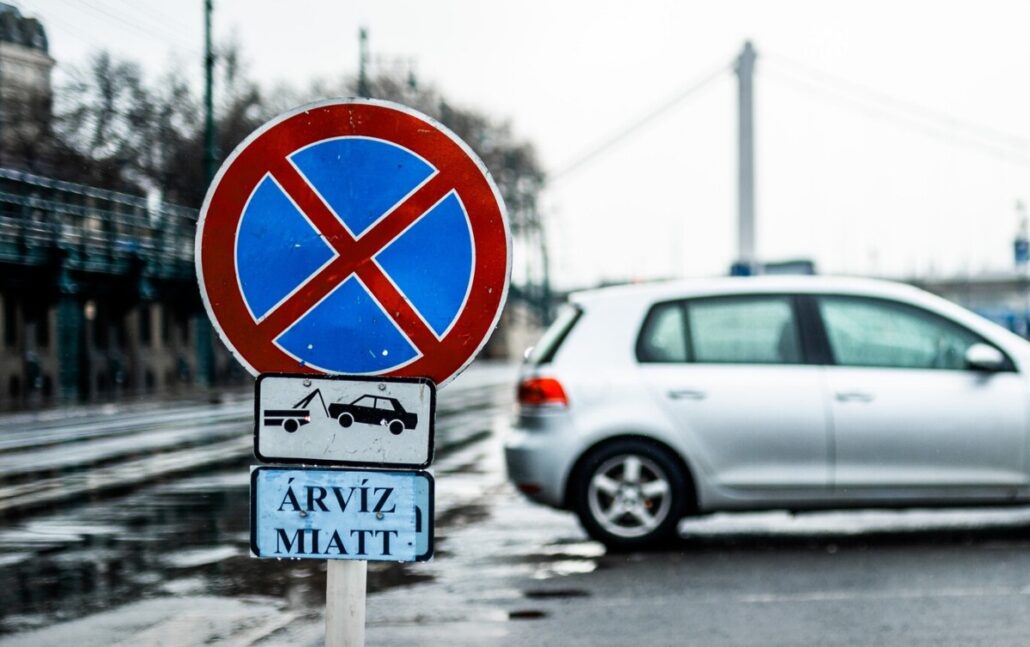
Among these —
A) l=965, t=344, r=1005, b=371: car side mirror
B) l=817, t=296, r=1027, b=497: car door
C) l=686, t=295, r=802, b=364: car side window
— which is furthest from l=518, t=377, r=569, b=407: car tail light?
l=965, t=344, r=1005, b=371: car side mirror

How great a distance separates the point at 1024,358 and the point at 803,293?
4.38 feet

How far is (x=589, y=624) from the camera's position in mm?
6570

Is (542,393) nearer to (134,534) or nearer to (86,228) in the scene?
(134,534)

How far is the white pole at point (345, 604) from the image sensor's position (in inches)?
127

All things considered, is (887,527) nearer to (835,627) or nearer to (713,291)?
(713,291)

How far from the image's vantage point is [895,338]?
8.92m

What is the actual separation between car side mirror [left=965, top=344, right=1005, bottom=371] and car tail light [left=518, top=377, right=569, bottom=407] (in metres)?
2.35

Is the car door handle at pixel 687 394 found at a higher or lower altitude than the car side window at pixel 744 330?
lower

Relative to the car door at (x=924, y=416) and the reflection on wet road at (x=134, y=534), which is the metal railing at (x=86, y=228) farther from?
the car door at (x=924, y=416)

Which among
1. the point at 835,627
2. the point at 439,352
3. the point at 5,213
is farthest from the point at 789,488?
the point at 5,213

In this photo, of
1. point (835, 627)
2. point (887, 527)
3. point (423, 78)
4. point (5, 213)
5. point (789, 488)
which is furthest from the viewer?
point (423, 78)

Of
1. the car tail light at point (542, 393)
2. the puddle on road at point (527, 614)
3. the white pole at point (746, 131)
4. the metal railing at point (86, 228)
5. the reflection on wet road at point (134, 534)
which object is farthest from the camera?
the metal railing at point (86, 228)

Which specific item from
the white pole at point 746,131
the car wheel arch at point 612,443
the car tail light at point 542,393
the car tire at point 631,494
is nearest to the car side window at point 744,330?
the car wheel arch at point 612,443

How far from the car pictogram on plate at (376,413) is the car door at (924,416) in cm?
583
